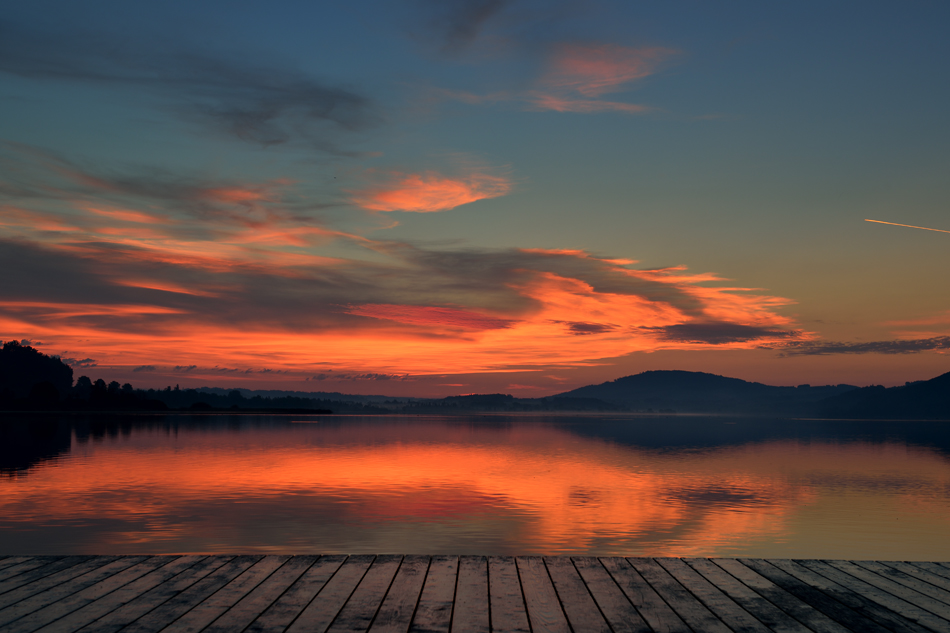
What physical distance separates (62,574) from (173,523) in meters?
13.7

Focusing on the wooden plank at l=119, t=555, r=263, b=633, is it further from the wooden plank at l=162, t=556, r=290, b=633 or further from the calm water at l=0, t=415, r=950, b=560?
the calm water at l=0, t=415, r=950, b=560

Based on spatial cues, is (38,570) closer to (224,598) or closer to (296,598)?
(224,598)

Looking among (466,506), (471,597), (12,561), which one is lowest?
(466,506)

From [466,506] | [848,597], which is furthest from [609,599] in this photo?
[466,506]

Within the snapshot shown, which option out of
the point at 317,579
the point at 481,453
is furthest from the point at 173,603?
the point at 481,453

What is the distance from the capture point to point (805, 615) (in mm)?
7961

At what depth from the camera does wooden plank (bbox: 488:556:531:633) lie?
7.36 meters

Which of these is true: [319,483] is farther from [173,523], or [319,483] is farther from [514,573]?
[514,573]

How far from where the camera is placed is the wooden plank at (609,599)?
24.6ft

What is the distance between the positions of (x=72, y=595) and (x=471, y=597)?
498 centimetres

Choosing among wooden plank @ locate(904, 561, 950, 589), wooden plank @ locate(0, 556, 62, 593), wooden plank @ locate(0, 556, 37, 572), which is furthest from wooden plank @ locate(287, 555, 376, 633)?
wooden plank @ locate(904, 561, 950, 589)

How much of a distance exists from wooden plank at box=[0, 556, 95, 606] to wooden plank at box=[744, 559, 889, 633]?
966cm

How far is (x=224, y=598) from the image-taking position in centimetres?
830

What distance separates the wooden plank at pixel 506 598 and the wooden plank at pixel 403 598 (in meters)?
0.94
